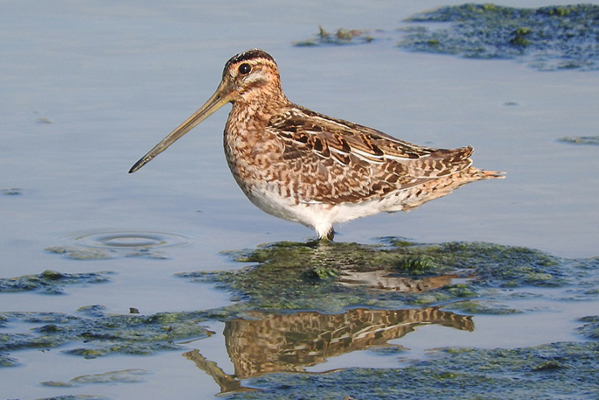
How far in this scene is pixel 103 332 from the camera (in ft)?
18.8

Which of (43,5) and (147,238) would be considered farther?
(43,5)

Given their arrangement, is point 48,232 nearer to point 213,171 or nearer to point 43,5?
point 213,171

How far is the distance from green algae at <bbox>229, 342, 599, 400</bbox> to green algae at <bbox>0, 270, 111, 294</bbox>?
1.81 meters

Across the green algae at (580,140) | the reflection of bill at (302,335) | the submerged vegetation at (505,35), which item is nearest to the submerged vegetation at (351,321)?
the reflection of bill at (302,335)

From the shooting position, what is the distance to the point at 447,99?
33.9ft

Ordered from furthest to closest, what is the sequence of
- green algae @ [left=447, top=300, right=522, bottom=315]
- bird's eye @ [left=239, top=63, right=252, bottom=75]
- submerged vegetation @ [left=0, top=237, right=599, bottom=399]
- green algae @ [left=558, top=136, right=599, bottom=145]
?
green algae @ [left=558, top=136, right=599, bottom=145], bird's eye @ [left=239, top=63, right=252, bottom=75], green algae @ [left=447, top=300, right=522, bottom=315], submerged vegetation @ [left=0, top=237, right=599, bottom=399]

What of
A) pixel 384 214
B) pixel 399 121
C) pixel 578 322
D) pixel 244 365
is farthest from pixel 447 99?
pixel 244 365

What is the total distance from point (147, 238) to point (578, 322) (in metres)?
3.03

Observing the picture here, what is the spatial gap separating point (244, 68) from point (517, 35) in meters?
5.35

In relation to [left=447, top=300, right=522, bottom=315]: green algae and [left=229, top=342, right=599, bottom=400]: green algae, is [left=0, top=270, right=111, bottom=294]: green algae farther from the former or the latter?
[left=447, top=300, right=522, bottom=315]: green algae

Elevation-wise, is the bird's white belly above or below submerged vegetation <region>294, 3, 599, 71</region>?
below

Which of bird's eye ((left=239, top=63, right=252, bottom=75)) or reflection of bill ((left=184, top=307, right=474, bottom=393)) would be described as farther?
bird's eye ((left=239, top=63, right=252, bottom=75))

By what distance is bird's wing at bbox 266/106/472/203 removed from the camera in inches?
300

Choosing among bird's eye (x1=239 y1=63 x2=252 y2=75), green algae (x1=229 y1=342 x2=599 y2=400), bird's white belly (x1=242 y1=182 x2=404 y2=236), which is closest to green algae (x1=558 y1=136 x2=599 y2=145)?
bird's white belly (x1=242 y1=182 x2=404 y2=236)
